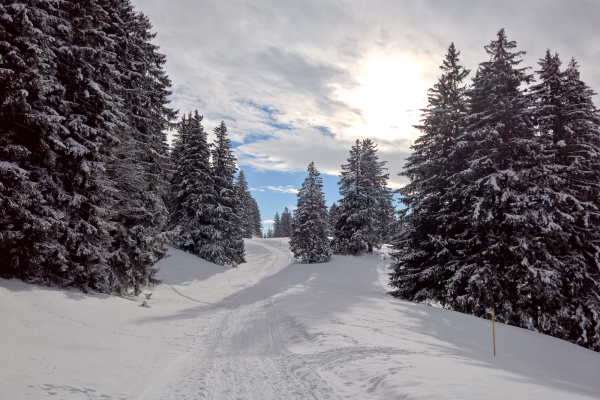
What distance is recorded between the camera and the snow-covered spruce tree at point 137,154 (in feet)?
44.7

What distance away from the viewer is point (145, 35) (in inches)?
609

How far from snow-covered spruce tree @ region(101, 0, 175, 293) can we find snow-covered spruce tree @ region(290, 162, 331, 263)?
19733 mm

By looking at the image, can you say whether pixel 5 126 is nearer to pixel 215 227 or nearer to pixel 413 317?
pixel 413 317

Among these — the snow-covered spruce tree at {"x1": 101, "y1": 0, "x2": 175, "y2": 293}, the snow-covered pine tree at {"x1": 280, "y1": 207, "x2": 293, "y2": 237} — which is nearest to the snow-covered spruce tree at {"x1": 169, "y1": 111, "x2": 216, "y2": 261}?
the snow-covered spruce tree at {"x1": 101, "y1": 0, "x2": 175, "y2": 293}

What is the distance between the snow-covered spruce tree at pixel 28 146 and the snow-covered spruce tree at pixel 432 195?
1581 centimetres

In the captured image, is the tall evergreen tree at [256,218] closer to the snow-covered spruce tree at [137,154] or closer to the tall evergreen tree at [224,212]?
the tall evergreen tree at [224,212]

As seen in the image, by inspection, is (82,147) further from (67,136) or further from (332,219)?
(332,219)

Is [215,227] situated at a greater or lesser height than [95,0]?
lesser

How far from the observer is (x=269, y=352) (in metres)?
8.08

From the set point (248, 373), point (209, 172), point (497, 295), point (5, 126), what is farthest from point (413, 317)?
point (209, 172)

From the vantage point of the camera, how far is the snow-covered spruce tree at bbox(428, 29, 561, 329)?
13.1 metres

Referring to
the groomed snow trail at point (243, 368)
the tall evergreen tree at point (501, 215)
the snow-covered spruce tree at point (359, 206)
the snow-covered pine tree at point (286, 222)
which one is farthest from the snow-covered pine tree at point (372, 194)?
the snow-covered pine tree at point (286, 222)

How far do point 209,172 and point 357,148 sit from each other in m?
18.2

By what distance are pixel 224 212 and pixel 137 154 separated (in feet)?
49.2
